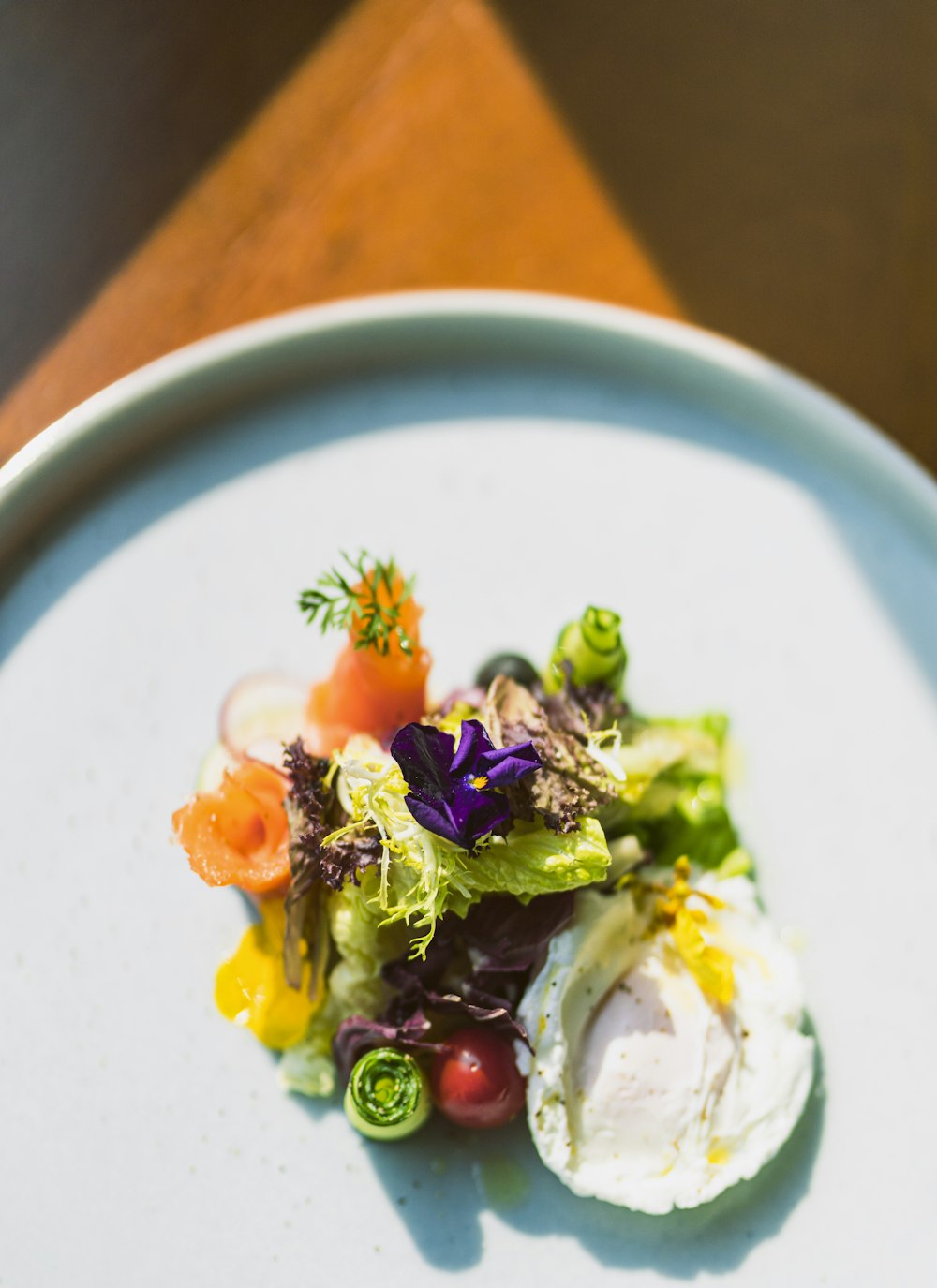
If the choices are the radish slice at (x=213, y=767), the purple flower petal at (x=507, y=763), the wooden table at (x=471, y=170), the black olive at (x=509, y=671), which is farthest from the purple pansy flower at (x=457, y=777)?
the wooden table at (x=471, y=170)

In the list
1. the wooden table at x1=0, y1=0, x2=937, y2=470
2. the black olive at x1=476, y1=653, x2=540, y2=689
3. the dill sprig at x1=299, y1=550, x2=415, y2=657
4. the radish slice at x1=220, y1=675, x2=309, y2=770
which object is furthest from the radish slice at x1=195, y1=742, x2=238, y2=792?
the wooden table at x1=0, y1=0, x2=937, y2=470

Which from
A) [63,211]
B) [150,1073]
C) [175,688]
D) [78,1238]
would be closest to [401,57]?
[63,211]

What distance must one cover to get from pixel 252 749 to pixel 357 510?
0.49 metres

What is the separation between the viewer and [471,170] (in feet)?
7.86

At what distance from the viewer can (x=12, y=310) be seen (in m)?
2.30

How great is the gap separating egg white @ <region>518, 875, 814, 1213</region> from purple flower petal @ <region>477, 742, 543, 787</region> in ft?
1.12

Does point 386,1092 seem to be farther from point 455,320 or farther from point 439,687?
point 455,320

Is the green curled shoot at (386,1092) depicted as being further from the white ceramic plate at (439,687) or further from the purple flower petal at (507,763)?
the purple flower petal at (507,763)

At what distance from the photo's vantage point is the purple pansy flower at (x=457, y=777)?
143 cm

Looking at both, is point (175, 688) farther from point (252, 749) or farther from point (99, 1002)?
point (99, 1002)

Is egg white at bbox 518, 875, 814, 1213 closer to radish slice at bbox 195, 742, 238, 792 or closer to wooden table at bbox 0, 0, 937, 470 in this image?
radish slice at bbox 195, 742, 238, 792

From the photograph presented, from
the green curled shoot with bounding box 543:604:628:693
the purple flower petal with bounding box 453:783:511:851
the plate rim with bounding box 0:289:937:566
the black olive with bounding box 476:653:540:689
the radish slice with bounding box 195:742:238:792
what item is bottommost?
the purple flower petal with bounding box 453:783:511:851

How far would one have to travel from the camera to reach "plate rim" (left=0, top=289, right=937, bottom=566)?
6.46 feet

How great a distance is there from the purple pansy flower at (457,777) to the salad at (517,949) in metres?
0.07
